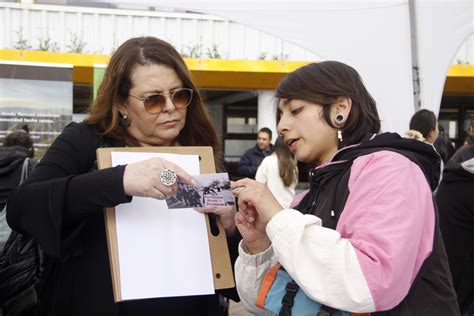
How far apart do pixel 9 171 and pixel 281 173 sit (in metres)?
4.05

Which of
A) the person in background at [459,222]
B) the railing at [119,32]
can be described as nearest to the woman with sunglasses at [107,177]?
the person in background at [459,222]

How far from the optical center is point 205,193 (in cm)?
172

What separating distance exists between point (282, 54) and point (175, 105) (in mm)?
9941

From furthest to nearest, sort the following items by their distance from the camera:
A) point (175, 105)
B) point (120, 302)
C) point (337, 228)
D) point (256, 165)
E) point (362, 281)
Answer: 1. point (256, 165)
2. point (175, 105)
3. point (120, 302)
4. point (337, 228)
5. point (362, 281)

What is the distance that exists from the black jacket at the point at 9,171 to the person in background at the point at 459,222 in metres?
2.66

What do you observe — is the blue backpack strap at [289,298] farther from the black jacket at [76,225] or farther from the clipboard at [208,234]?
the black jacket at [76,225]

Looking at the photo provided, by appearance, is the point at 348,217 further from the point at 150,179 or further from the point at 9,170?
the point at 9,170

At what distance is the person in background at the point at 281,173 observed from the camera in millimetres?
7113

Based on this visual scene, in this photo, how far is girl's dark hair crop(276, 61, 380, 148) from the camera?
1684 millimetres

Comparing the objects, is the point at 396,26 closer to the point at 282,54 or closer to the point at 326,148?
the point at 326,148

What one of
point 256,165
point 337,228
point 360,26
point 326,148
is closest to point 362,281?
point 337,228

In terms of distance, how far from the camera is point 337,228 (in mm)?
1492

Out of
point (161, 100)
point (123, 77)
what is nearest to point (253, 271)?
point (161, 100)

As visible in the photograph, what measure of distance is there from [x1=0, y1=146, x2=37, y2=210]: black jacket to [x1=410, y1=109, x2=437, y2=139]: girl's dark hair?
10.1 feet
